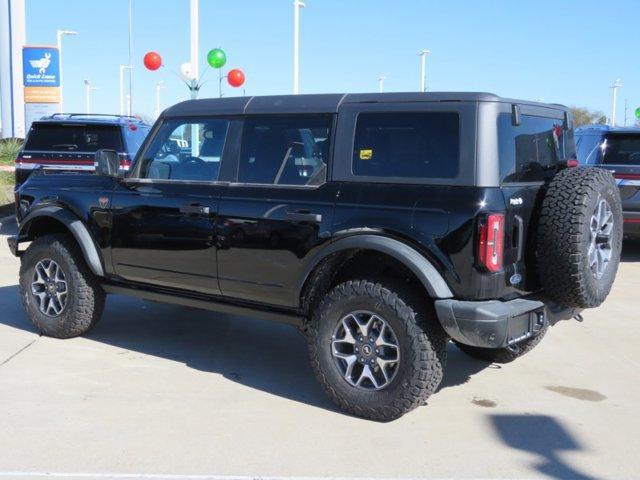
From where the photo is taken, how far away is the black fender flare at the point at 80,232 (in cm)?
571

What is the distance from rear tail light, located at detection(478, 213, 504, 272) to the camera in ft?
13.0

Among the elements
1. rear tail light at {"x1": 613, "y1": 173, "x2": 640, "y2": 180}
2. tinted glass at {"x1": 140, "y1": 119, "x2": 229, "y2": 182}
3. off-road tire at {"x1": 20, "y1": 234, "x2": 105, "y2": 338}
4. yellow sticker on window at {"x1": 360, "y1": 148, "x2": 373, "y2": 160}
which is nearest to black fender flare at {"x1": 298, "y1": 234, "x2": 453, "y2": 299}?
yellow sticker on window at {"x1": 360, "y1": 148, "x2": 373, "y2": 160}

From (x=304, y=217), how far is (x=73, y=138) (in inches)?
278

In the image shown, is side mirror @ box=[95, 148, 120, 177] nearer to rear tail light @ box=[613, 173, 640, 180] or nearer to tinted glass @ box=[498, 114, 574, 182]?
tinted glass @ box=[498, 114, 574, 182]

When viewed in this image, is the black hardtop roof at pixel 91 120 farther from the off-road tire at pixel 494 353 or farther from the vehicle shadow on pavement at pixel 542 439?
the vehicle shadow on pavement at pixel 542 439

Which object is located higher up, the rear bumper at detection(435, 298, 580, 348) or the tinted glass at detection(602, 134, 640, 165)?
the tinted glass at detection(602, 134, 640, 165)

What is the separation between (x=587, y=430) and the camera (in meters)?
4.35

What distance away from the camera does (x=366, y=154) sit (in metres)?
4.54

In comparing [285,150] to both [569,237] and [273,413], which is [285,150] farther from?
[569,237]

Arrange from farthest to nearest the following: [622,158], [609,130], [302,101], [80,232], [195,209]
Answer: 1. [609,130]
2. [622,158]
3. [80,232]
4. [195,209]
5. [302,101]

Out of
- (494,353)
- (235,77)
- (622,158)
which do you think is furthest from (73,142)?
(622,158)

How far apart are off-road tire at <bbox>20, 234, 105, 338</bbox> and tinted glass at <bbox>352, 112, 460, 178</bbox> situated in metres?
2.63

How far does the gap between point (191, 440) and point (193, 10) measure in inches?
484

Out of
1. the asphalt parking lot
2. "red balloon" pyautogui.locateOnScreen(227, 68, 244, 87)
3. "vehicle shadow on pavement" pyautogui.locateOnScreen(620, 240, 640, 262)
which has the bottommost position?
the asphalt parking lot
